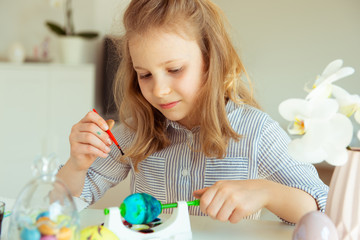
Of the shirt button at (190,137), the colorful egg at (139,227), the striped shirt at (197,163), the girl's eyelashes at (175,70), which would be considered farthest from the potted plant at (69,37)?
the colorful egg at (139,227)

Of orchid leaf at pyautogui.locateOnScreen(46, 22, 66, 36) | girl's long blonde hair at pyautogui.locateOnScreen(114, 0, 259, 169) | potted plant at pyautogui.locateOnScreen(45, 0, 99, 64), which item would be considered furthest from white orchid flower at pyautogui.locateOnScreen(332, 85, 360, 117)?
orchid leaf at pyautogui.locateOnScreen(46, 22, 66, 36)

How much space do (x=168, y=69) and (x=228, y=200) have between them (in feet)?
1.21

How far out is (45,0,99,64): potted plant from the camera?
412 centimetres

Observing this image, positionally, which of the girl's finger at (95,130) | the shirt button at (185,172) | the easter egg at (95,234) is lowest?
the shirt button at (185,172)

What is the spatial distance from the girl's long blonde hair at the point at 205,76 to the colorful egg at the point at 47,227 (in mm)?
627

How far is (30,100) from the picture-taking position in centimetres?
394

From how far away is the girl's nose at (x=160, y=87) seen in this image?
1068 millimetres

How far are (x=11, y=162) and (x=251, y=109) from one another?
3036 millimetres

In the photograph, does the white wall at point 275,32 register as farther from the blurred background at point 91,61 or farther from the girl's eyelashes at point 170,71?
the girl's eyelashes at point 170,71

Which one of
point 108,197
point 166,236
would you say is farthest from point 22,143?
point 166,236

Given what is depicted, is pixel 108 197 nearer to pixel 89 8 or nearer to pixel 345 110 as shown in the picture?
pixel 345 110

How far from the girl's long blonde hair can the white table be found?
0.28m

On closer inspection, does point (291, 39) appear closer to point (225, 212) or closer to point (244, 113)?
point (244, 113)

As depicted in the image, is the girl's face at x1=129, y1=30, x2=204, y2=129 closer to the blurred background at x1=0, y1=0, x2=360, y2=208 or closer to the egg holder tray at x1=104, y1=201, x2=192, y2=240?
the egg holder tray at x1=104, y1=201, x2=192, y2=240
